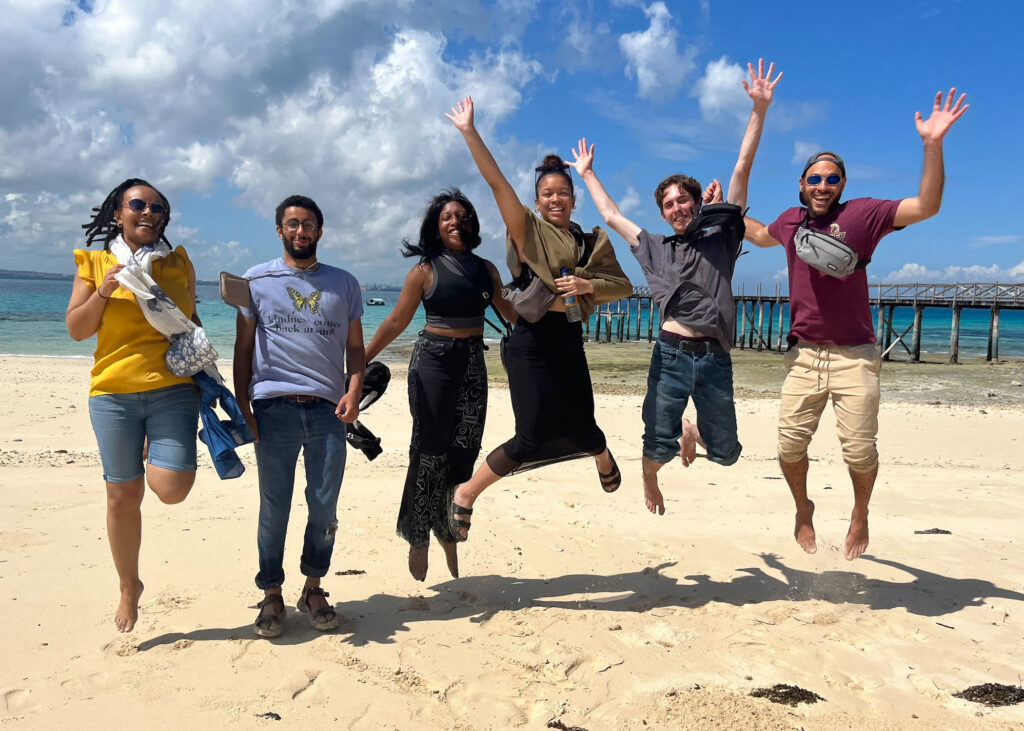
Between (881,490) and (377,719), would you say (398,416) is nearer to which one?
(881,490)

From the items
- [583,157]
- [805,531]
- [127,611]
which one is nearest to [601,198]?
[583,157]

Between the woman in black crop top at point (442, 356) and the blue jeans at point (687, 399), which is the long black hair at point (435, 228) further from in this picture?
the blue jeans at point (687, 399)

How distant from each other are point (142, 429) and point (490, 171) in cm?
228

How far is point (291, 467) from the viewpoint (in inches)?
153

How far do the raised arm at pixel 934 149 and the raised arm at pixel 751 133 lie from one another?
95 centimetres

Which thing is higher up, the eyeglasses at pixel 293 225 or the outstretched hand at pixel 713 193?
the outstretched hand at pixel 713 193

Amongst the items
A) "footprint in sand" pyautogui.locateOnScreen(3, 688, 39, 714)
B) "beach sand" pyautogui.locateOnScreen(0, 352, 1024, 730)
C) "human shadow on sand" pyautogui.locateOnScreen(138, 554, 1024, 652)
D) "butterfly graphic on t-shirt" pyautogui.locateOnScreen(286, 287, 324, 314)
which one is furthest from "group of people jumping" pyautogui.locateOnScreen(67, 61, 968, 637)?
"footprint in sand" pyautogui.locateOnScreen(3, 688, 39, 714)

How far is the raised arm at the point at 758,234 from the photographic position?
4.67 m

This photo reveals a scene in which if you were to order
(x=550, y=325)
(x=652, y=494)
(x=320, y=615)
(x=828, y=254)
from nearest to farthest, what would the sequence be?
1. (x=320, y=615)
2. (x=828, y=254)
3. (x=550, y=325)
4. (x=652, y=494)

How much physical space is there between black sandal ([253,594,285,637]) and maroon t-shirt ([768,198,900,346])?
3528mm

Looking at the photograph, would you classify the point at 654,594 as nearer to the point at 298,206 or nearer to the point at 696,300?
the point at 696,300

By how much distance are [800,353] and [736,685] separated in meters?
2.13

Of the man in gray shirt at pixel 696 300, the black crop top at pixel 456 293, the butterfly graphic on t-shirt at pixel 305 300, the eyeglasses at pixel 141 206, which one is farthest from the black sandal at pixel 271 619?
the man in gray shirt at pixel 696 300

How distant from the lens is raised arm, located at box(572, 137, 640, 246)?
189 inches
